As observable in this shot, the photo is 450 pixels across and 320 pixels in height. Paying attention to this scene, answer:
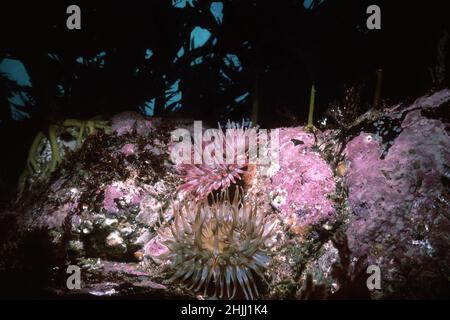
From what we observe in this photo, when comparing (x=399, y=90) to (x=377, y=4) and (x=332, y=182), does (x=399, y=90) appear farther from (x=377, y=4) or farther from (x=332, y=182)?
(x=332, y=182)

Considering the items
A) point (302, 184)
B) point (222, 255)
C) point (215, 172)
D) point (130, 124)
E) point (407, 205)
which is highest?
point (130, 124)

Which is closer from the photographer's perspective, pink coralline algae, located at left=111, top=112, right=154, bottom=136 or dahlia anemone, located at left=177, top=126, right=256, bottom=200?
dahlia anemone, located at left=177, top=126, right=256, bottom=200

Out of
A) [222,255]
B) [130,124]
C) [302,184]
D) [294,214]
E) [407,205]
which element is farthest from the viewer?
[130,124]

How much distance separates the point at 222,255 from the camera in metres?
2.60

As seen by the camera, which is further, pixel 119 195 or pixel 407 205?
pixel 119 195

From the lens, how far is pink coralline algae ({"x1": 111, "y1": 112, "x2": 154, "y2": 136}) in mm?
4129

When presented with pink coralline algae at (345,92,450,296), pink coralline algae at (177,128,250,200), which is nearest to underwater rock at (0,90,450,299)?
pink coralline algae at (345,92,450,296)

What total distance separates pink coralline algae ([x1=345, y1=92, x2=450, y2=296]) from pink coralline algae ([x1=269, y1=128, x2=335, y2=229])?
0.24 metres

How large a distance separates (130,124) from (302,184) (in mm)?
2569

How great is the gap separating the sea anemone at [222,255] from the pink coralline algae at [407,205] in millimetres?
845

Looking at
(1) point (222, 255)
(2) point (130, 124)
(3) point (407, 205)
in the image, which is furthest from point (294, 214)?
(2) point (130, 124)

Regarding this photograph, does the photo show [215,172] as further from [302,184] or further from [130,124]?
[130,124]

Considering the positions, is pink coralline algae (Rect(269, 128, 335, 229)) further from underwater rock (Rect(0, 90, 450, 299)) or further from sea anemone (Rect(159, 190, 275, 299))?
sea anemone (Rect(159, 190, 275, 299))

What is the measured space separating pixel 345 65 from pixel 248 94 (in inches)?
69.0
